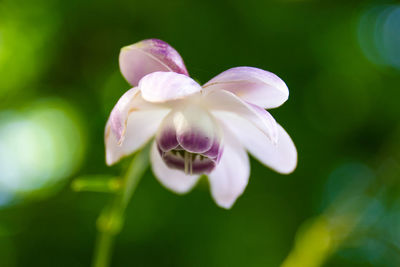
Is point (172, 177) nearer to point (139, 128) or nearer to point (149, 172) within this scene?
point (139, 128)

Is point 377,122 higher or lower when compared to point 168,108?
lower

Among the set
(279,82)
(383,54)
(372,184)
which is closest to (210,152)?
(279,82)

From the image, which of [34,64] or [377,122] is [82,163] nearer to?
[34,64]

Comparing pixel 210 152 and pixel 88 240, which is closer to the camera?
pixel 210 152

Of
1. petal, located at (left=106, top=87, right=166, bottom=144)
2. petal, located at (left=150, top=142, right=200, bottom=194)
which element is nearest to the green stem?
petal, located at (left=150, top=142, right=200, bottom=194)

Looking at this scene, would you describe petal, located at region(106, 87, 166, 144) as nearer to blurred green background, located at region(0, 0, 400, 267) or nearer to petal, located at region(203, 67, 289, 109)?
petal, located at region(203, 67, 289, 109)

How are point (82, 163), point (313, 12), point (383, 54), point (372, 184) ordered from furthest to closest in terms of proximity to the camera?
point (383, 54), point (313, 12), point (82, 163), point (372, 184)

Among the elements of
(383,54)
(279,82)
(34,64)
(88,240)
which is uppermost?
(279,82)

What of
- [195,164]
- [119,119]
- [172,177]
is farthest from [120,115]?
[172,177]
